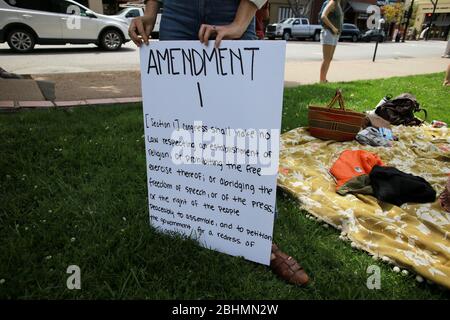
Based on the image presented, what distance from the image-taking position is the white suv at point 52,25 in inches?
377

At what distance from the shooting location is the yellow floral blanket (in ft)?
6.37

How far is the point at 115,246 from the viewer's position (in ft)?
6.21

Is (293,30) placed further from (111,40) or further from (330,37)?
(330,37)

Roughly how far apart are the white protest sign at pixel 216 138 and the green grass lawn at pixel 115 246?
0.16 m

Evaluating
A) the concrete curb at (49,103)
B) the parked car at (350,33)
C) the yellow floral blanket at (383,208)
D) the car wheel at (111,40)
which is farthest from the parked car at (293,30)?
the yellow floral blanket at (383,208)

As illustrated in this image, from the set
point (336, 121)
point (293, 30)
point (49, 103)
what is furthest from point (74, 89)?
point (293, 30)

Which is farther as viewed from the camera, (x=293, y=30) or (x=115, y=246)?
(x=293, y=30)

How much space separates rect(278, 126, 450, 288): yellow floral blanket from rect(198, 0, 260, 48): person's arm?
131 cm

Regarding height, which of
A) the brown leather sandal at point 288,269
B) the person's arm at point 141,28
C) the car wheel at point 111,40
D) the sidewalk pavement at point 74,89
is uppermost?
the person's arm at point 141,28

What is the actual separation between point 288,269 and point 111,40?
36.7ft

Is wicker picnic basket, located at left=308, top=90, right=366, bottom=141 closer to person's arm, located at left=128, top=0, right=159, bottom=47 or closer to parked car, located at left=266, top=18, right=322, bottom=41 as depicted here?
person's arm, located at left=128, top=0, right=159, bottom=47

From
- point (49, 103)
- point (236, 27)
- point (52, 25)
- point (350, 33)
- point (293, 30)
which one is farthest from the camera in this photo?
point (350, 33)

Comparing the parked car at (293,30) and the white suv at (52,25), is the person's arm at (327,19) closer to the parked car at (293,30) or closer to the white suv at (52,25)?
the white suv at (52,25)

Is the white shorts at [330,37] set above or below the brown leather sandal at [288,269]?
above
